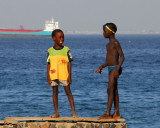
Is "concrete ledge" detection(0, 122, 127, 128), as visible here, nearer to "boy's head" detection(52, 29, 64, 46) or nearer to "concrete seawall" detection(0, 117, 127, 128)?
"concrete seawall" detection(0, 117, 127, 128)

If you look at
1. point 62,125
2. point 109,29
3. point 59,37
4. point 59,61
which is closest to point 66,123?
point 62,125

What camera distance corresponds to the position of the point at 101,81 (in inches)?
1510

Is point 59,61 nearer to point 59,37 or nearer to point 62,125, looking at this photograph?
point 59,37

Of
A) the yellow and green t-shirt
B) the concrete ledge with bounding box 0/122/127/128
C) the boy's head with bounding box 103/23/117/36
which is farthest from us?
the boy's head with bounding box 103/23/117/36

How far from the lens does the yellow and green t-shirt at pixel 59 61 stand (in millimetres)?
8156

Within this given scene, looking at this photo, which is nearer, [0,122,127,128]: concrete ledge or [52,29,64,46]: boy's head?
[0,122,127,128]: concrete ledge

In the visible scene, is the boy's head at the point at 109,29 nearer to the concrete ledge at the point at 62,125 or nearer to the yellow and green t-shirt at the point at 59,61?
the yellow and green t-shirt at the point at 59,61

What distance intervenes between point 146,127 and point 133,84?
1663cm

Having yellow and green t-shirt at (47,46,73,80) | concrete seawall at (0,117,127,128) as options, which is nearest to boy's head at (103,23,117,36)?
yellow and green t-shirt at (47,46,73,80)

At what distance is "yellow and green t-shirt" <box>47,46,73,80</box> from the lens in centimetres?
816

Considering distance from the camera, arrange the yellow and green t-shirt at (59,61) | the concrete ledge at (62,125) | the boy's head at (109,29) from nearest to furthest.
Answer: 1. the concrete ledge at (62,125)
2. the yellow and green t-shirt at (59,61)
3. the boy's head at (109,29)

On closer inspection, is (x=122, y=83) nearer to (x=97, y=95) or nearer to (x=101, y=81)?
(x=101, y=81)

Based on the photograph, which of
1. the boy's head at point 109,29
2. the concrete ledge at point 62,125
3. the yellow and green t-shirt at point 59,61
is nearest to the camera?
the concrete ledge at point 62,125

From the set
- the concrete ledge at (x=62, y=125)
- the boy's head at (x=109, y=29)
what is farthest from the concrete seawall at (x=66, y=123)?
the boy's head at (x=109, y=29)
